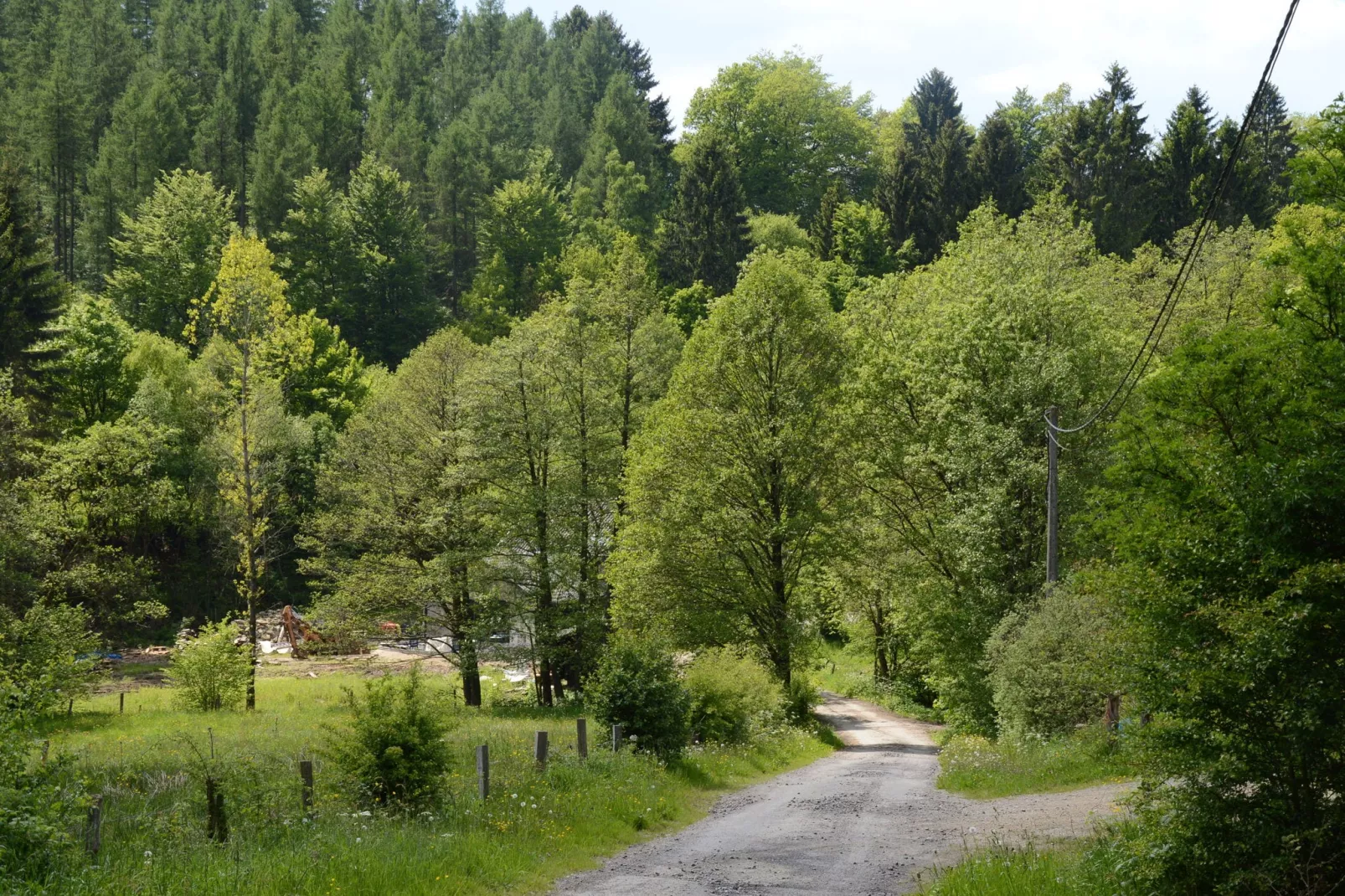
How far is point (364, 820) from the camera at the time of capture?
41.9ft

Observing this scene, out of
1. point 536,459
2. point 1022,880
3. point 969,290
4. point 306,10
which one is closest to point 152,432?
point 536,459

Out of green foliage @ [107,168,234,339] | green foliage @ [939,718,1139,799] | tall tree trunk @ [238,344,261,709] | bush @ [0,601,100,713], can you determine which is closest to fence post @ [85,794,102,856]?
green foliage @ [939,718,1139,799]

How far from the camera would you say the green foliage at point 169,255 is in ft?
224

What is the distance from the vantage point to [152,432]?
4906 cm

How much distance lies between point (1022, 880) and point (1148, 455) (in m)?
4.17

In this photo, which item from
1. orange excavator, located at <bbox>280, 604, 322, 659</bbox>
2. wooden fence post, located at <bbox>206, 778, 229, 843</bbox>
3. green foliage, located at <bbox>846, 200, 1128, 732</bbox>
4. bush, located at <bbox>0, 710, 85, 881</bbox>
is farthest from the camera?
orange excavator, located at <bbox>280, 604, 322, 659</bbox>

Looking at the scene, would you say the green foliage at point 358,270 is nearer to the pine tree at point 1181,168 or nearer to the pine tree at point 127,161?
the pine tree at point 127,161

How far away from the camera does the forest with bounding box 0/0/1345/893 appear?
30.4 ft

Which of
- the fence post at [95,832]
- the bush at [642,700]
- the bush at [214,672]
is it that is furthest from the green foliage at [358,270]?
the fence post at [95,832]

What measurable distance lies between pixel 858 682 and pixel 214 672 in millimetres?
25840

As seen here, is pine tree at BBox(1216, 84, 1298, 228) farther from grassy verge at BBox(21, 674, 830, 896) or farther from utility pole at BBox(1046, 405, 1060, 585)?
grassy verge at BBox(21, 674, 830, 896)

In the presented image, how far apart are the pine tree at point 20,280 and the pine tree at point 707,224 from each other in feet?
133

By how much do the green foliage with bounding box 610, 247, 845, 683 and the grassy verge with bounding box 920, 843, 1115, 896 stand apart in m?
19.5

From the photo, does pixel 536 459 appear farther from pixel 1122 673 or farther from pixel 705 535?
pixel 1122 673
